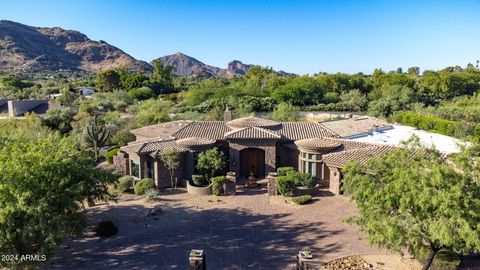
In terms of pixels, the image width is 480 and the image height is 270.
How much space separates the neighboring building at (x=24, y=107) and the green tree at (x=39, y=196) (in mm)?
41940

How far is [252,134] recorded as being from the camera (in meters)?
28.4

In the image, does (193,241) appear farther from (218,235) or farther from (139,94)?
(139,94)

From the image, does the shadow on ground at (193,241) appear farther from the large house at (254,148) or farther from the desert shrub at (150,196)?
the large house at (254,148)

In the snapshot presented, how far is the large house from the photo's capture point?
26.6 meters

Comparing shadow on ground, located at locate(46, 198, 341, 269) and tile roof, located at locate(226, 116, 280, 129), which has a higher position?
tile roof, located at locate(226, 116, 280, 129)

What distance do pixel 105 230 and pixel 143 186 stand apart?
23.1ft

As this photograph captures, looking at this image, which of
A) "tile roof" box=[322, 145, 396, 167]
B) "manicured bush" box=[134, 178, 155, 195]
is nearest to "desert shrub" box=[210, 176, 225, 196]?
"manicured bush" box=[134, 178, 155, 195]

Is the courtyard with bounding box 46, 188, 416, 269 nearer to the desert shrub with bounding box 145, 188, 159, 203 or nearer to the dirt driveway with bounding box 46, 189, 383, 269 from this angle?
the dirt driveway with bounding box 46, 189, 383, 269

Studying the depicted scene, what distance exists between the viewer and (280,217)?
69.3ft

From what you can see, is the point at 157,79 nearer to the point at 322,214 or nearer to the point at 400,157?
the point at 322,214

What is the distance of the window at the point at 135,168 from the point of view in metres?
27.6

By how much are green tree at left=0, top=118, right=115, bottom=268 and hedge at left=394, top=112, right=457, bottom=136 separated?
42.6 metres

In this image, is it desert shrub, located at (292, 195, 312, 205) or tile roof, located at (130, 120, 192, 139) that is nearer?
desert shrub, located at (292, 195, 312, 205)

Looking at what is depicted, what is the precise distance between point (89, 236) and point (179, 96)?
6112 centimetres
